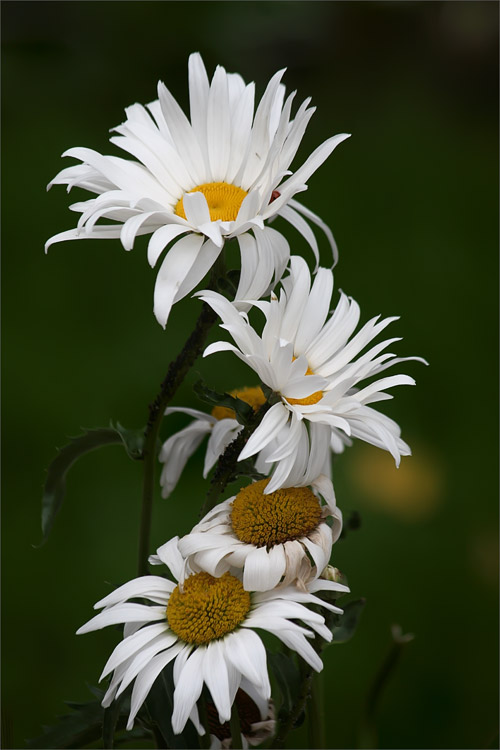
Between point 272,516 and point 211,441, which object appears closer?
point 272,516

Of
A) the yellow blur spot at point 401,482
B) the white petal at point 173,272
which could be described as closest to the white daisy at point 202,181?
the white petal at point 173,272

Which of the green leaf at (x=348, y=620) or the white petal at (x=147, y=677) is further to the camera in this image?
the green leaf at (x=348, y=620)

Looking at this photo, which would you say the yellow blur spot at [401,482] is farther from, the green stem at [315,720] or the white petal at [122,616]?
the white petal at [122,616]

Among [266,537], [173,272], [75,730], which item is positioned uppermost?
[173,272]

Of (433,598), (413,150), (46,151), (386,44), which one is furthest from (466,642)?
(386,44)

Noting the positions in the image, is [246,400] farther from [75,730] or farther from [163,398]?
[75,730]

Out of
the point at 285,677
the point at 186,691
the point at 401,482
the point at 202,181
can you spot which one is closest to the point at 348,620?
the point at 285,677

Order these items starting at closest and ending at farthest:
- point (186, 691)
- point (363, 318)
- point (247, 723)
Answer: point (186, 691), point (247, 723), point (363, 318)

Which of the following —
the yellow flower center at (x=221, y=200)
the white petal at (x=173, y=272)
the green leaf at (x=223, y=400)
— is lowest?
the green leaf at (x=223, y=400)
